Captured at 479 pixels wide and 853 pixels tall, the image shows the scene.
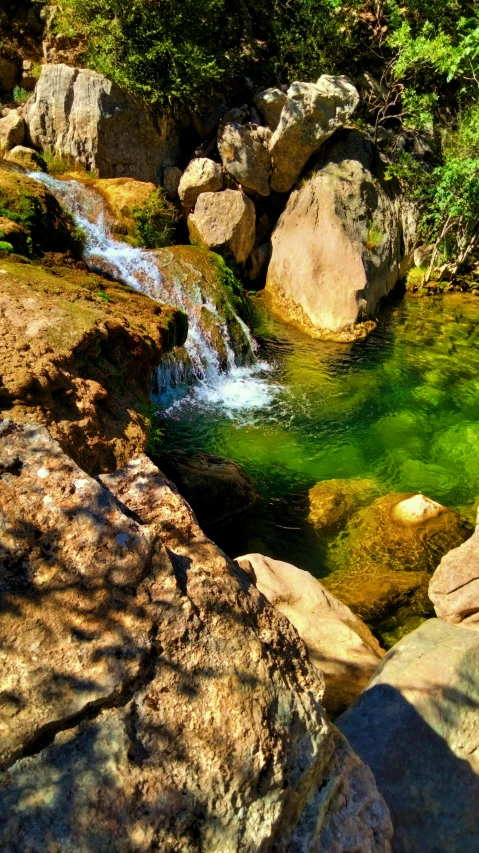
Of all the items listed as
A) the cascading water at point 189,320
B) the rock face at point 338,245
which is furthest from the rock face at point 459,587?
the rock face at point 338,245

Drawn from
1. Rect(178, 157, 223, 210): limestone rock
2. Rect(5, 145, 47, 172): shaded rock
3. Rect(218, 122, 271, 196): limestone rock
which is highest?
Rect(218, 122, 271, 196): limestone rock

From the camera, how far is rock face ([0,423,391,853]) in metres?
1.48

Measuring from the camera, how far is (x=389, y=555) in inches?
244

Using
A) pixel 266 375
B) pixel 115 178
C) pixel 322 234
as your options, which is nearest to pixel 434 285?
pixel 322 234

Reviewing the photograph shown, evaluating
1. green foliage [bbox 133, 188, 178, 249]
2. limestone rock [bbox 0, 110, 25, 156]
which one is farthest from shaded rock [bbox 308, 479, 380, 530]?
limestone rock [bbox 0, 110, 25, 156]

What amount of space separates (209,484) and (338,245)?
8.35 metres

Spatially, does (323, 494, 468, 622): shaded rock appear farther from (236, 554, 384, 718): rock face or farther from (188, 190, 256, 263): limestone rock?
(188, 190, 256, 263): limestone rock

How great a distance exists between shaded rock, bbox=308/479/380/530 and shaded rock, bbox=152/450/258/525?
2.55 ft

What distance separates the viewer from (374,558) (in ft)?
20.2

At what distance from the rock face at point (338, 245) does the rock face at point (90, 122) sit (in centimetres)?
395

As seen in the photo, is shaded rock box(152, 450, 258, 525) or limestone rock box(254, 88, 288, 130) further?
limestone rock box(254, 88, 288, 130)

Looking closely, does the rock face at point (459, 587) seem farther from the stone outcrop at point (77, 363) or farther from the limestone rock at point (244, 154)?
the limestone rock at point (244, 154)

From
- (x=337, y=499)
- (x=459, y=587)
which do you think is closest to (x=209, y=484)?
(x=337, y=499)

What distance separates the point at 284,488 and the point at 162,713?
5.78 metres
